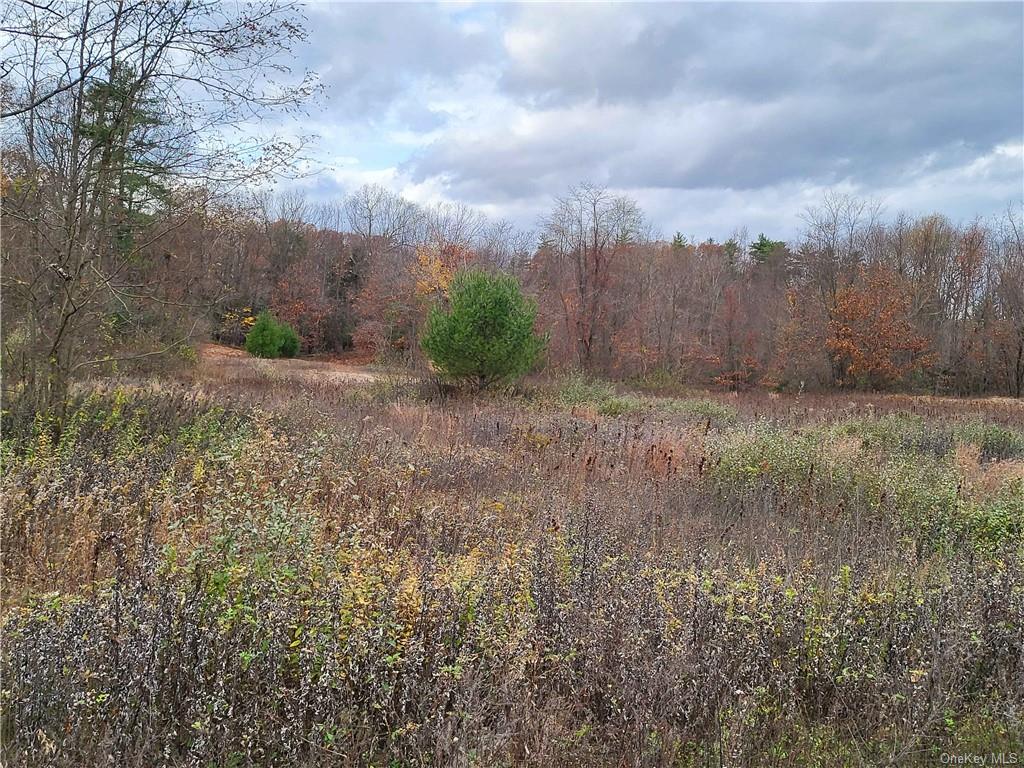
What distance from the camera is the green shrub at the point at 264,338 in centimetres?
3228

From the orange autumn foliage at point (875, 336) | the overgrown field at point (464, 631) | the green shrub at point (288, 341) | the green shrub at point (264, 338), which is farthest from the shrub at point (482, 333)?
the green shrub at point (288, 341)

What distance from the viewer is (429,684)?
244 cm

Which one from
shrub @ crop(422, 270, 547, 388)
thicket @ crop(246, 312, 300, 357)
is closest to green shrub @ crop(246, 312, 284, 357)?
thicket @ crop(246, 312, 300, 357)

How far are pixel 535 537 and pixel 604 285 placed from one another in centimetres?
2636

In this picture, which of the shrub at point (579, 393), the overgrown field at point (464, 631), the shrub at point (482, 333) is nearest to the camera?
the overgrown field at point (464, 631)

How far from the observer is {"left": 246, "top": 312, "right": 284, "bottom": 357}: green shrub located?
3228 centimetres

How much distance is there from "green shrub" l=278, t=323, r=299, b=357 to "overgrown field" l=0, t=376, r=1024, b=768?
29519 mm

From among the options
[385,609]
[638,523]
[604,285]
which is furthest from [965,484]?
[604,285]

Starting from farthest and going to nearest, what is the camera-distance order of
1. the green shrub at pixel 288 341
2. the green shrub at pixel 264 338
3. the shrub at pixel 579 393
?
the green shrub at pixel 288 341 < the green shrub at pixel 264 338 < the shrub at pixel 579 393

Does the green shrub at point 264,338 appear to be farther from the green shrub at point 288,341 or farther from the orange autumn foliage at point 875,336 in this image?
the orange autumn foliage at point 875,336

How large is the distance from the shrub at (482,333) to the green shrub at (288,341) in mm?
20622

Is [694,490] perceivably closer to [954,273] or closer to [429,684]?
[429,684]

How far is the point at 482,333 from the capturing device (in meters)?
15.2

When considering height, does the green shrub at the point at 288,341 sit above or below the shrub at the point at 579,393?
above
